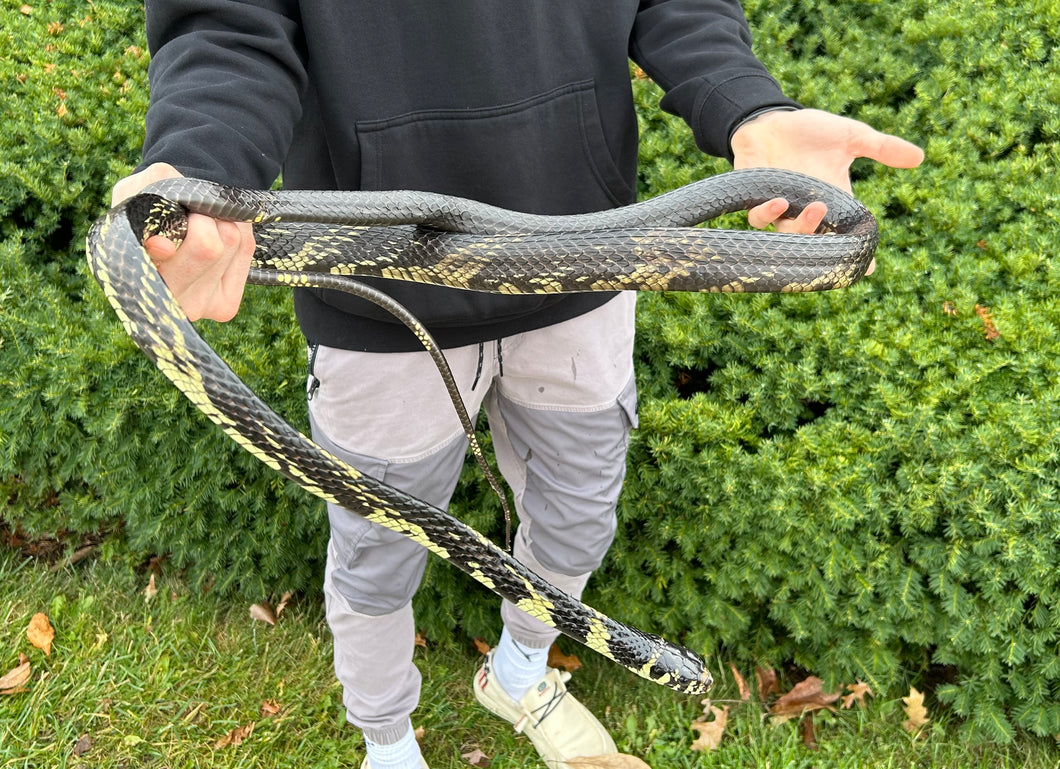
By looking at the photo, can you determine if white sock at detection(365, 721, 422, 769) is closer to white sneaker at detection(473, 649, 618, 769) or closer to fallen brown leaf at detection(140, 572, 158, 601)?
white sneaker at detection(473, 649, 618, 769)

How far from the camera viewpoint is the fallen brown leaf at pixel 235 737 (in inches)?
117

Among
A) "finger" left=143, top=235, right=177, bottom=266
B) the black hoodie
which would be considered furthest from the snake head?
the black hoodie

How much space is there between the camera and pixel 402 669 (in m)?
2.56

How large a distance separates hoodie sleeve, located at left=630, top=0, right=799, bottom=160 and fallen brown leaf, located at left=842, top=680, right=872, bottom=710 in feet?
6.72

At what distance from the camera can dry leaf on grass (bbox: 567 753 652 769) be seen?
2.98 m

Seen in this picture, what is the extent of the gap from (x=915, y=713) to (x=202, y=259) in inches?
114

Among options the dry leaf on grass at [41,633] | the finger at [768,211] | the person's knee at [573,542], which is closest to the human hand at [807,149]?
the finger at [768,211]

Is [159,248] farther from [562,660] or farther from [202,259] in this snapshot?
[562,660]

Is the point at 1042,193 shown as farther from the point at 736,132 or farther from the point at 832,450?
the point at 736,132

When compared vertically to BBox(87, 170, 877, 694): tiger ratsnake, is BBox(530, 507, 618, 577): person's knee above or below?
below

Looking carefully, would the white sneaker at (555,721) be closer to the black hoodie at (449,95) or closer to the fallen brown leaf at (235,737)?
the fallen brown leaf at (235,737)

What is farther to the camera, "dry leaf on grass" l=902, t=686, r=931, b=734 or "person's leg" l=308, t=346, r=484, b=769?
"dry leaf on grass" l=902, t=686, r=931, b=734

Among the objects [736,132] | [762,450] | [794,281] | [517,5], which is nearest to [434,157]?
[517,5]

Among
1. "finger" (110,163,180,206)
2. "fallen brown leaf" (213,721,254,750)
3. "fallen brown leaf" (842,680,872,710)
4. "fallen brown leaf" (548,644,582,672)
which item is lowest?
"fallen brown leaf" (548,644,582,672)
